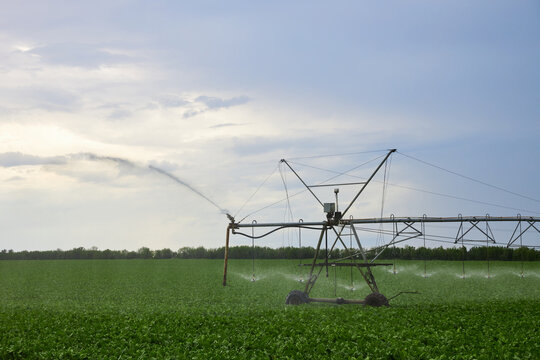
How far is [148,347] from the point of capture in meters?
15.7

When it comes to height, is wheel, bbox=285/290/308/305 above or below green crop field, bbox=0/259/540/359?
above

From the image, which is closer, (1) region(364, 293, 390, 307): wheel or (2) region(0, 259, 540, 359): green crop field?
(2) region(0, 259, 540, 359): green crop field

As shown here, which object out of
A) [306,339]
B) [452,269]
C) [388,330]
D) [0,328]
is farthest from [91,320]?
[452,269]

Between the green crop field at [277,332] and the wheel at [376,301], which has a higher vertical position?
the wheel at [376,301]

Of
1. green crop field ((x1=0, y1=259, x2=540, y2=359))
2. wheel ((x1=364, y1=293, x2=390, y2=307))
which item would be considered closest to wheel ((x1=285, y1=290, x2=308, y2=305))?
green crop field ((x1=0, y1=259, x2=540, y2=359))

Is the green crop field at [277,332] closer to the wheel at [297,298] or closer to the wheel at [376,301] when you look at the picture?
the wheel at [297,298]

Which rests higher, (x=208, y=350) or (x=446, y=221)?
(x=446, y=221)

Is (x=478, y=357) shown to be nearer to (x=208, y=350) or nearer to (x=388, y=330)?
(x=388, y=330)

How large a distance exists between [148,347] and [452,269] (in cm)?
4805

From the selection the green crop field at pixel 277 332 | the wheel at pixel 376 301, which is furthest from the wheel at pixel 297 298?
the wheel at pixel 376 301

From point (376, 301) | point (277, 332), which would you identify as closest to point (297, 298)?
point (376, 301)

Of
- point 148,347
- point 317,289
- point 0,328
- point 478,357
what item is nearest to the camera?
point 478,357

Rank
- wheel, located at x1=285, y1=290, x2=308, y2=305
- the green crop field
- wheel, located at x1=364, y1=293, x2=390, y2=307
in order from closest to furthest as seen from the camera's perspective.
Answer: the green crop field < wheel, located at x1=364, y1=293, x2=390, y2=307 < wheel, located at x1=285, y1=290, x2=308, y2=305

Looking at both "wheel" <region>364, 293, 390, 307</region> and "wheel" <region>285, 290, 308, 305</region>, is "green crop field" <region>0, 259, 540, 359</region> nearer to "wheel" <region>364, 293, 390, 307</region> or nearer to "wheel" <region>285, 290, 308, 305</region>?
"wheel" <region>285, 290, 308, 305</region>
